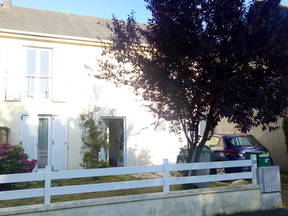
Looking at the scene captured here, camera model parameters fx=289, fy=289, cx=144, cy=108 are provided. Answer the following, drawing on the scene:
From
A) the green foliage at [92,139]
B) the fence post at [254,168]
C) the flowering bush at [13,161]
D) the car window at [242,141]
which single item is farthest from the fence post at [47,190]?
the car window at [242,141]

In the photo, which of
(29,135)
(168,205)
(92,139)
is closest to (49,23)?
(29,135)

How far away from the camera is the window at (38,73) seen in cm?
1158

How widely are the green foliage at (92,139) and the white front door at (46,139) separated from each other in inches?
32.6

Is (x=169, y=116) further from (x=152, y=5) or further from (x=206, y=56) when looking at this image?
(x=152, y=5)

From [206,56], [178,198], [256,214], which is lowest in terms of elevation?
[256,214]

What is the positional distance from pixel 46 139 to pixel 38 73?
2.70 m

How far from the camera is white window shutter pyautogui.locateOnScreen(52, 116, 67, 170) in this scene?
1147cm

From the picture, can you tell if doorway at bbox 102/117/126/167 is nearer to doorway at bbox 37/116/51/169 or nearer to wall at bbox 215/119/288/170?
doorway at bbox 37/116/51/169

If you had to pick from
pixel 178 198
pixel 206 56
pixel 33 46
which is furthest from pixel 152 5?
pixel 33 46

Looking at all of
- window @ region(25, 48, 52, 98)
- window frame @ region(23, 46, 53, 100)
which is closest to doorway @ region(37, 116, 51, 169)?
window frame @ region(23, 46, 53, 100)

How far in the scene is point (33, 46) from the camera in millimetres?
11680

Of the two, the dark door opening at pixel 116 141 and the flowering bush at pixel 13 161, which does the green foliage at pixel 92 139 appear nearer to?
the dark door opening at pixel 116 141

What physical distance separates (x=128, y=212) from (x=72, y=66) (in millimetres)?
8153

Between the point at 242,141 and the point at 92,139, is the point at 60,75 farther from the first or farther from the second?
the point at 242,141
